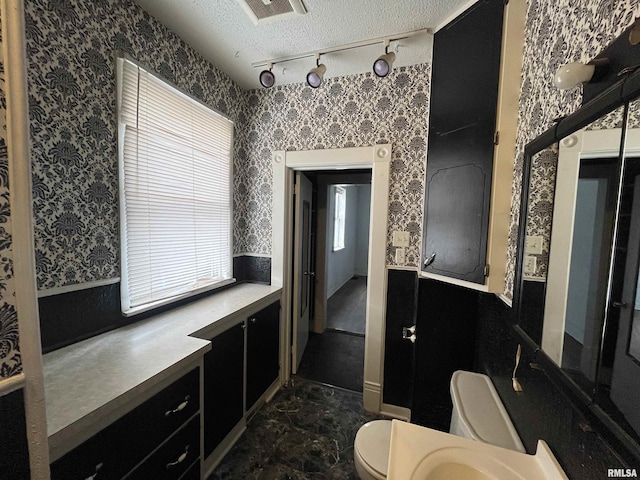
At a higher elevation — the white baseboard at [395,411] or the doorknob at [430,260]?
the doorknob at [430,260]

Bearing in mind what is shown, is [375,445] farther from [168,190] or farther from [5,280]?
[168,190]

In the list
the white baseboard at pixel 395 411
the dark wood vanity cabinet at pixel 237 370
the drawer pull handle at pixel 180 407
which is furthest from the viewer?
the white baseboard at pixel 395 411

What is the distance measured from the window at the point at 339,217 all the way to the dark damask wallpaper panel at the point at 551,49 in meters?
3.99

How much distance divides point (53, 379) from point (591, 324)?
1757 millimetres

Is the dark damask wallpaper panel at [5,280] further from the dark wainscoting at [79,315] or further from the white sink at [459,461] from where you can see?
the white sink at [459,461]

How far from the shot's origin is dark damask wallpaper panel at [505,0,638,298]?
2.05 ft

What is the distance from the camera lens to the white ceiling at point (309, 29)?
1422mm

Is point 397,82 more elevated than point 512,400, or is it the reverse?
point 397,82

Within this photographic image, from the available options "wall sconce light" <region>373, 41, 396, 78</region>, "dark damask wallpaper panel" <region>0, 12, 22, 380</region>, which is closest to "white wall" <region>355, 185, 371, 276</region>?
"wall sconce light" <region>373, 41, 396, 78</region>

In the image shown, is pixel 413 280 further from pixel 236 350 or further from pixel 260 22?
pixel 260 22

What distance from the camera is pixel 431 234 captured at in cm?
148

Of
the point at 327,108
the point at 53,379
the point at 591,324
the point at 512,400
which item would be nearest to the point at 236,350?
the point at 53,379

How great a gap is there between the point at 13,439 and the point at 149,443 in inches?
24.6

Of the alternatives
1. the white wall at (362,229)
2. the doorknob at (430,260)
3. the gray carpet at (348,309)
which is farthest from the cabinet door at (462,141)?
the white wall at (362,229)
